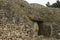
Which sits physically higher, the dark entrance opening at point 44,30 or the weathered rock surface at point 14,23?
the weathered rock surface at point 14,23

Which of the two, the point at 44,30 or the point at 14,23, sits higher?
the point at 14,23

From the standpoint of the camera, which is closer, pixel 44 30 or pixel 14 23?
pixel 14 23

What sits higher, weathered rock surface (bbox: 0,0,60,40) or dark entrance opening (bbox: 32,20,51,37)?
weathered rock surface (bbox: 0,0,60,40)

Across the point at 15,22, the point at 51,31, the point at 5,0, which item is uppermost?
the point at 5,0

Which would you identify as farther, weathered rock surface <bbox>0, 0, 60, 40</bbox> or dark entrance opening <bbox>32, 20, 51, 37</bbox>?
dark entrance opening <bbox>32, 20, 51, 37</bbox>

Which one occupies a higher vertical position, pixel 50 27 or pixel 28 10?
pixel 28 10

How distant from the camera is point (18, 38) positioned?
774 centimetres

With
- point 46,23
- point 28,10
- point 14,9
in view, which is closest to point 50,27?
point 46,23

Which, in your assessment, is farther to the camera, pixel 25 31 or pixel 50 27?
pixel 50 27

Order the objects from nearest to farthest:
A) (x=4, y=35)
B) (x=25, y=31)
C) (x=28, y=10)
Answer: (x=4, y=35), (x=25, y=31), (x=28, y=10)

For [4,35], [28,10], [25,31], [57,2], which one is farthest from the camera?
[57,2]

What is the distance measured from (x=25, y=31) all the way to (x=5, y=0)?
4.77ft

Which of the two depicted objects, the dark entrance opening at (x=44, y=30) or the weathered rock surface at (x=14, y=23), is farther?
the dark entrance opening at (x=44, y=30)

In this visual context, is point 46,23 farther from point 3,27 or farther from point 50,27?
point 3,27
